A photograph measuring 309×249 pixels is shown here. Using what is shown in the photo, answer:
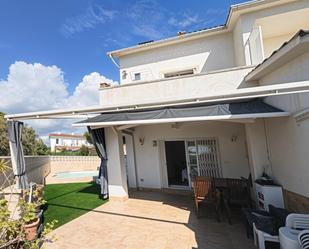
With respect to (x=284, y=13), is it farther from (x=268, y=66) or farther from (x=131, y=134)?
(x=131, y=134)

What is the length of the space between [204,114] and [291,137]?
3804mm

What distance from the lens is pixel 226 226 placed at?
950 centimetres

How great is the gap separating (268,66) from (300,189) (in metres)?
5.43

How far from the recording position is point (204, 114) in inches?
390

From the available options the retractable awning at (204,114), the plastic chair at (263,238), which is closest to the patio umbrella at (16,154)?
the retractable awning at (204,114)

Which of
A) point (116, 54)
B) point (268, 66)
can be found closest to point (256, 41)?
point (268, 66)

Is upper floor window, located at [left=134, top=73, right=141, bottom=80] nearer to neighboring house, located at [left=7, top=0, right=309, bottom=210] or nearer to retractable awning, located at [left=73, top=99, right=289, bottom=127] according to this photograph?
neighboring house, located at [left=7, top=0, right=309, bottom=210]

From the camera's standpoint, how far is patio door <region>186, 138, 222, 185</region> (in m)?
15.6

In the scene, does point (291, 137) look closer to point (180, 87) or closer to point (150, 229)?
point (180, 87)

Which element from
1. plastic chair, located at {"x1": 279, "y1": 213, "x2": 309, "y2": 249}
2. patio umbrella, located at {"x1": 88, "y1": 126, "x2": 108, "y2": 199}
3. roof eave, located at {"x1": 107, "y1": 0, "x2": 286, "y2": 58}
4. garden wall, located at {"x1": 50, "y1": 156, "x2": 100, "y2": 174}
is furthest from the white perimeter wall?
garden wall, located at {"x1": 50, "y1": 156, "x2": 100, "y2": 174}

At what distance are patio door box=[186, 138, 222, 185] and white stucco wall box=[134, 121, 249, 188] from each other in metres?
0.48

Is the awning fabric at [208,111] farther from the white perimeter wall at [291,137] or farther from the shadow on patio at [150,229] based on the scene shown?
the shadow on patio at [150,229]

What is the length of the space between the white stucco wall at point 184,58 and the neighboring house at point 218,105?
8 cm

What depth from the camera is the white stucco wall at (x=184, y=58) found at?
52.7 ft
